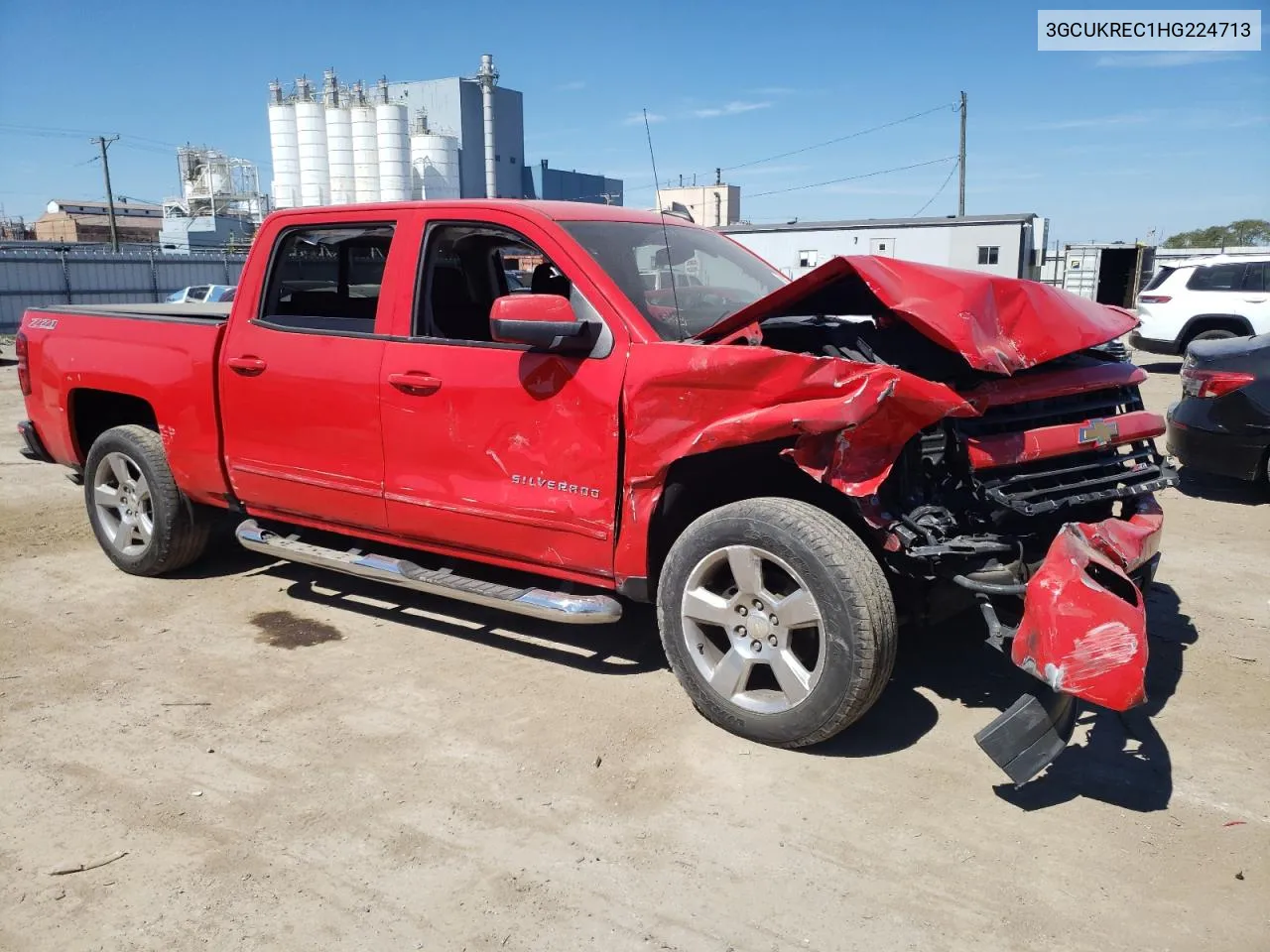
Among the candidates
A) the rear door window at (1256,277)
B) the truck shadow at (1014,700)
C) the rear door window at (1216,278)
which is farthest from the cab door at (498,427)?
the rear door window at (1256,277)

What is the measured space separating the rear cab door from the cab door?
0.15 meters

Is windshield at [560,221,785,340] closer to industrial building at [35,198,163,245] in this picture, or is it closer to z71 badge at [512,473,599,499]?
z71 badge at [512,473,599,499]

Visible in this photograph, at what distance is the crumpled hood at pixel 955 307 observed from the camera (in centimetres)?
335

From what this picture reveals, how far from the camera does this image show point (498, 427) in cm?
404

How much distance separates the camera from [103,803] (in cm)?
330

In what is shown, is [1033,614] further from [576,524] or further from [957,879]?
[576,524]

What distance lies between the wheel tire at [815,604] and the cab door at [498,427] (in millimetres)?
404

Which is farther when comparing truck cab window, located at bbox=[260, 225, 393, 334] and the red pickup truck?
truck cab window, located at bbox=[260, 225, 393, 334]

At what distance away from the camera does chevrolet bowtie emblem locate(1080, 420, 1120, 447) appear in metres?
3.66

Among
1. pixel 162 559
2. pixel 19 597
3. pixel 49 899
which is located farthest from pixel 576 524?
pixel 19 597

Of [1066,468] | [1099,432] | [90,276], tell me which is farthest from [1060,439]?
[90,276]

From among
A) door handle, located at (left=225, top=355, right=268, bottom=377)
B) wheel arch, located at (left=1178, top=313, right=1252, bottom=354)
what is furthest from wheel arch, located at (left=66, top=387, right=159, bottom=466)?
wheel arch, located at (left=1178, top=313, right=1252, bottom=354)

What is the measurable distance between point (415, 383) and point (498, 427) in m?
0.47

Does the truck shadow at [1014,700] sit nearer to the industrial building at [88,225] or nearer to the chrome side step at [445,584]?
the chrome side step at [445,584]
